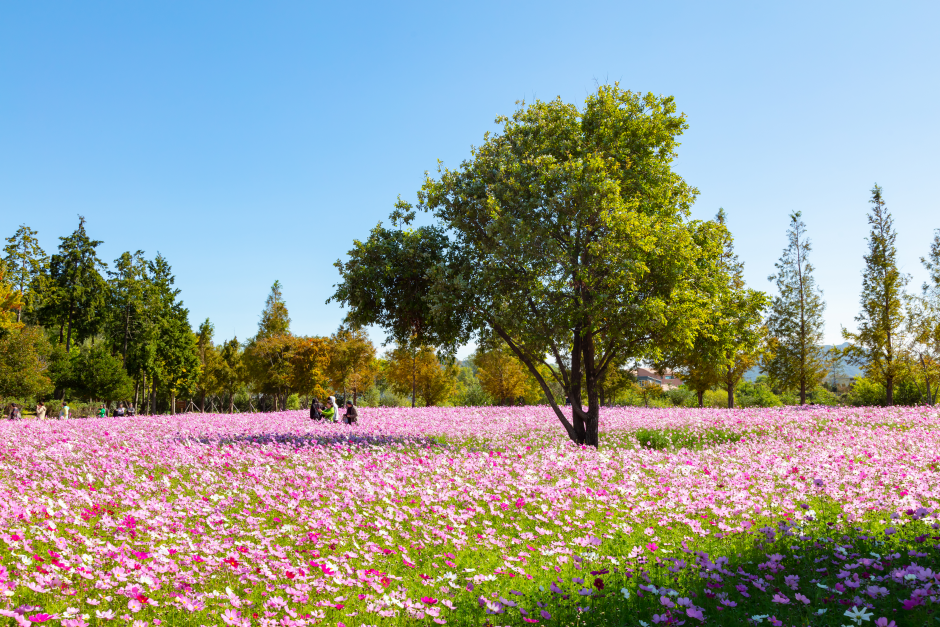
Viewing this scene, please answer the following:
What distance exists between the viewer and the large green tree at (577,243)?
14445 millimetres

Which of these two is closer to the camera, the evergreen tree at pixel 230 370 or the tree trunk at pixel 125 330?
the tree trunk at pixel 125 330

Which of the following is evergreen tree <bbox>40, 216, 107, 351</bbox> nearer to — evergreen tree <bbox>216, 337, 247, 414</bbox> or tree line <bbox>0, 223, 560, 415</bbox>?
tree line <bbox>0, 223, 560, 415</bbox>

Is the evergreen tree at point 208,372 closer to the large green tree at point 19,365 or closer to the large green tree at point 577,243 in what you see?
the large green tree at point 19,365

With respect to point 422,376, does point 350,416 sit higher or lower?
lower

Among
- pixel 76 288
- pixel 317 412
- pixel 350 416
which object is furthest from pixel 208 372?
pixel 350 416

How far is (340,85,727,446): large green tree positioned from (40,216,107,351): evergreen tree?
4834 centimetres

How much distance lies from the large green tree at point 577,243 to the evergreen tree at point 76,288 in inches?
1903

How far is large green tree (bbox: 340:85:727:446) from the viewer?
14.4 meters

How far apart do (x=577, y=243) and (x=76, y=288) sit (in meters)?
51.9

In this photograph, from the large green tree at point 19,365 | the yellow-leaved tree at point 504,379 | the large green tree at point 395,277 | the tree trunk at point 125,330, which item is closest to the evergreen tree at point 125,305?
the tree trunk at point 125,330

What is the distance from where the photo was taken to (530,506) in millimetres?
8852

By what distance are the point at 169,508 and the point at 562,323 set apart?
9755 mm

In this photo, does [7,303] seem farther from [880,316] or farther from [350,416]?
[880,316]

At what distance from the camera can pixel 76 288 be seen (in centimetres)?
5034
